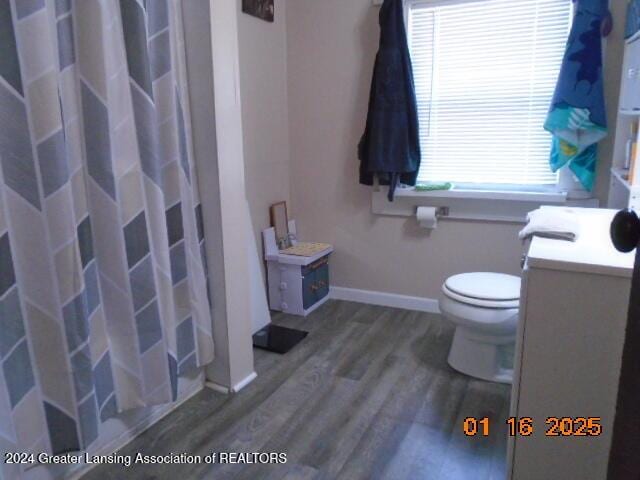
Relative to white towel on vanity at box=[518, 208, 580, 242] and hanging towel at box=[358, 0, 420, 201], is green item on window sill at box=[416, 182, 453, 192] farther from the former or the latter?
white towel on vanity at box=[518, 208, 580, 242]

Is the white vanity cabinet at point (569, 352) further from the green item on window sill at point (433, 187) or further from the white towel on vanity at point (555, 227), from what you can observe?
the green item on window sill at point (433, 187)

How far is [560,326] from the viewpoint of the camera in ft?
4.38

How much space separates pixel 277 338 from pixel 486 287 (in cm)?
118

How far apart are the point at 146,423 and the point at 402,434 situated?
3.33ft

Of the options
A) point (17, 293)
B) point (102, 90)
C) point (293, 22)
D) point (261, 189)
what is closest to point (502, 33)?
point (293, 22)

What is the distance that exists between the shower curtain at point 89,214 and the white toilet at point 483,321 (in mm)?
1195

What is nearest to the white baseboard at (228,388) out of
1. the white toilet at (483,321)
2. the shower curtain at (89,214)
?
the shower curtain at (89,214)

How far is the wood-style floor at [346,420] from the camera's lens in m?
1.70

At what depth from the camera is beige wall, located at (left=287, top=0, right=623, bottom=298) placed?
2.91 m

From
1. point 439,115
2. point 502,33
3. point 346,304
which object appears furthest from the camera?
point 346,304

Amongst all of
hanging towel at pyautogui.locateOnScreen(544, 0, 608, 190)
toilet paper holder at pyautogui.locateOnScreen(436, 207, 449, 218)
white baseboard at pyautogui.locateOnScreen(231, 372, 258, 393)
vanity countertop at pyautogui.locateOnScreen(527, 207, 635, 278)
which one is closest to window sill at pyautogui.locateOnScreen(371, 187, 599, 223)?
toilet paper holder at pyautogui.locateOnScreen(436, 207, 449, 218)

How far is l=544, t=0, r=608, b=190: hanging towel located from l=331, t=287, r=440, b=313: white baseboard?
1.21m

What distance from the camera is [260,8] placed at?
2.86 meters

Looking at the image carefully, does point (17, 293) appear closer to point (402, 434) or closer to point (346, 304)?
point (402, 434)
